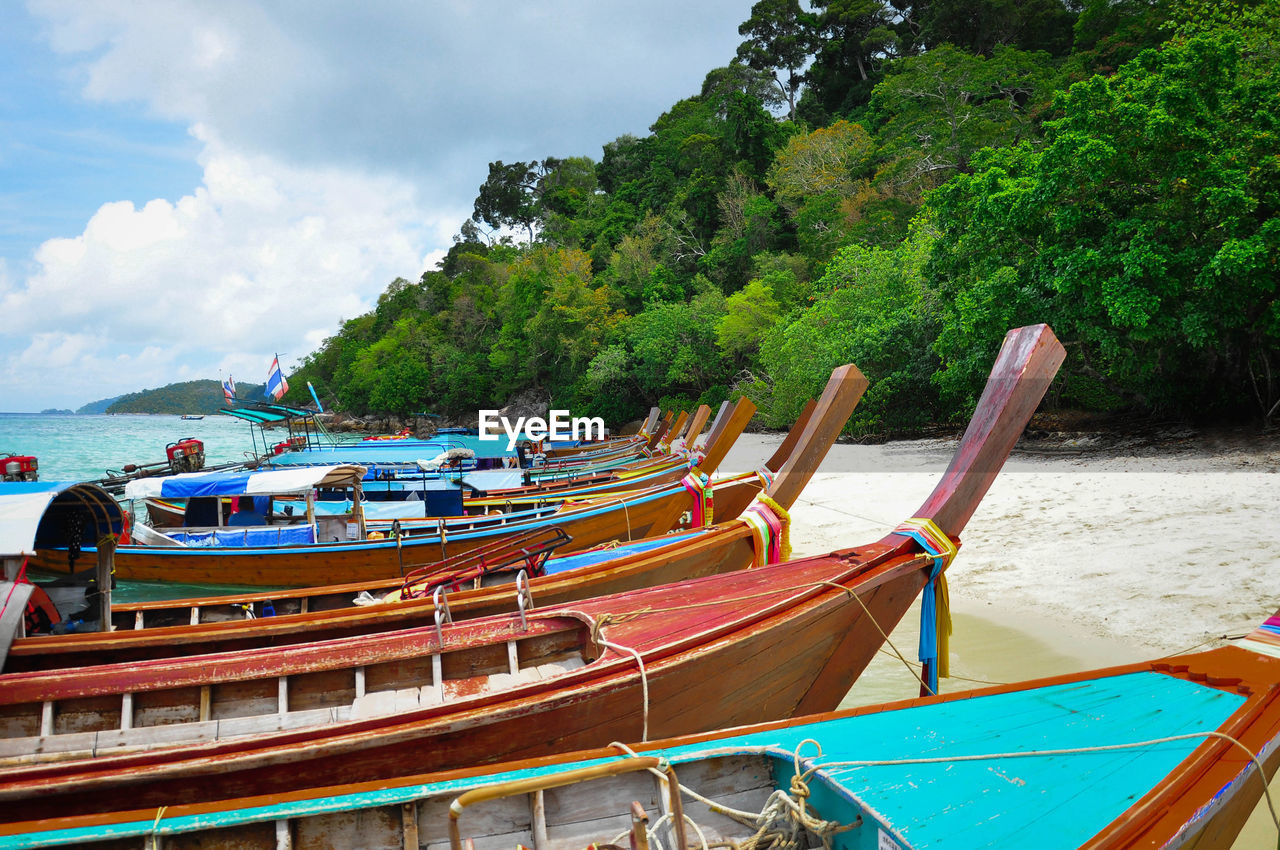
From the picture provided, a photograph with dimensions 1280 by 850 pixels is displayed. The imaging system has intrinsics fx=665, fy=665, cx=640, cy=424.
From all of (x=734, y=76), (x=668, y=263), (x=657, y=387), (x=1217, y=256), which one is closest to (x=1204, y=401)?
(x=1217, y=256)

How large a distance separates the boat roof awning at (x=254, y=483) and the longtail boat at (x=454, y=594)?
13.3 ft

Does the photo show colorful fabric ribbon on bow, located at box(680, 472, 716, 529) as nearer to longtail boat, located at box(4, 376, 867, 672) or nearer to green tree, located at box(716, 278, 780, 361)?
longtail boat, located at box(4, 376, 867, 672)

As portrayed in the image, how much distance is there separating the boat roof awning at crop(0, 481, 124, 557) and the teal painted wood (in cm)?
373

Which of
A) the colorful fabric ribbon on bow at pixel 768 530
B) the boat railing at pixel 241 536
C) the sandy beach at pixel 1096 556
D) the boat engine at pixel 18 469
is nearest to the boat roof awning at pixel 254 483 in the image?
the boat railing at pixel 241 536

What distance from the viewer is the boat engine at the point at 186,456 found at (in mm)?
21188

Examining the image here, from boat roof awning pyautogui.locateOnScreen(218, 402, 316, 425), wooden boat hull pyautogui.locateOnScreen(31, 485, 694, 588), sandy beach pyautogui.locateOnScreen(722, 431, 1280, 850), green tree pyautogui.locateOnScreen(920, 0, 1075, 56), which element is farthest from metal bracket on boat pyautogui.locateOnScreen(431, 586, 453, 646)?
green tree pyautogui.locateOnScreen(920, 0, 1075, 56)

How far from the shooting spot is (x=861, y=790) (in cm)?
236

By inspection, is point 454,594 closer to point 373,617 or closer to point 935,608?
point 373,617

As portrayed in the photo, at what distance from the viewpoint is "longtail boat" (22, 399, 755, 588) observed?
34.1 ft

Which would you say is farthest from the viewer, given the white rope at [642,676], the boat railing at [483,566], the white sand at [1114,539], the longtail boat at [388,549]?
the longtail boat at [388,549]

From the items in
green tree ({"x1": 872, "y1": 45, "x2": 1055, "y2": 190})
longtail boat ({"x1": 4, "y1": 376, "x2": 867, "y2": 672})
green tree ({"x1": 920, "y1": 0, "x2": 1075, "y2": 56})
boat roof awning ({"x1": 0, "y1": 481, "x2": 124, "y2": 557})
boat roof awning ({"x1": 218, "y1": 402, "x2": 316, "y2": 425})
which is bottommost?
→ longtail boat ({"x1": 4, "y1": 376, "x2": 867, "y2": 672})

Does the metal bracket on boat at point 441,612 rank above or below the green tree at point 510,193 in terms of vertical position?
below

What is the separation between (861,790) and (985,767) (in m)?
0.59

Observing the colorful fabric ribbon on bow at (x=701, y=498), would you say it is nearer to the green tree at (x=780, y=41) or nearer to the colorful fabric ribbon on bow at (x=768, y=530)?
the colorful fabric ribbon on bow at (x=768, y=530)
